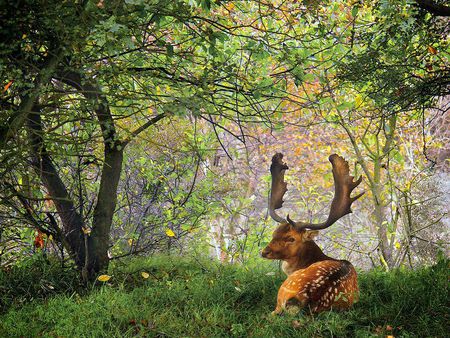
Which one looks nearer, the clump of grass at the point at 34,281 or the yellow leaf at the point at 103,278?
the yellow leaf at the point at 103,278

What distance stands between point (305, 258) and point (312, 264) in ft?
0.34

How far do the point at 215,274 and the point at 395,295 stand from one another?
193 centimetres

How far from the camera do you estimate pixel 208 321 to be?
4383mm

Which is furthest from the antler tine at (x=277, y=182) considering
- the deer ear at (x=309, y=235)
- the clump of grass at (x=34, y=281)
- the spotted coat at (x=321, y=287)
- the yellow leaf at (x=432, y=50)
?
the clump of grass at (x=34, y=281)

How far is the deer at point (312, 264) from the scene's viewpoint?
400cm

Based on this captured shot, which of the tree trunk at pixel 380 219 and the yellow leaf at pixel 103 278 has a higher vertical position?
the tree trunk at pixel 380 219

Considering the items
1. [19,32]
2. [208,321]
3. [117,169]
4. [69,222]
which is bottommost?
[208,321]

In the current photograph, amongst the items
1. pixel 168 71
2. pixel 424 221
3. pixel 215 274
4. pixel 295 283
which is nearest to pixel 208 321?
pixel 295 283

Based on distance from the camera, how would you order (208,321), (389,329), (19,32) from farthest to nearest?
(208,321)
(389,329)
(19,32)

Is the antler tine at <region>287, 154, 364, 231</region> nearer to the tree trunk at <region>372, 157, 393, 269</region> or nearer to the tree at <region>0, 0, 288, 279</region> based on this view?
the tree at <region>0, 0, 288, 279</region>

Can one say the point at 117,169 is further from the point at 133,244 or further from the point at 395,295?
the point at 395,295

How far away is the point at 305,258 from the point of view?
14.1 feet

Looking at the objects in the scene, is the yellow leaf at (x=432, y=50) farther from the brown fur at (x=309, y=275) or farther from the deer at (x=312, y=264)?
the brown fur at (x=309, y=275)

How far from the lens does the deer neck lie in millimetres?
4281
